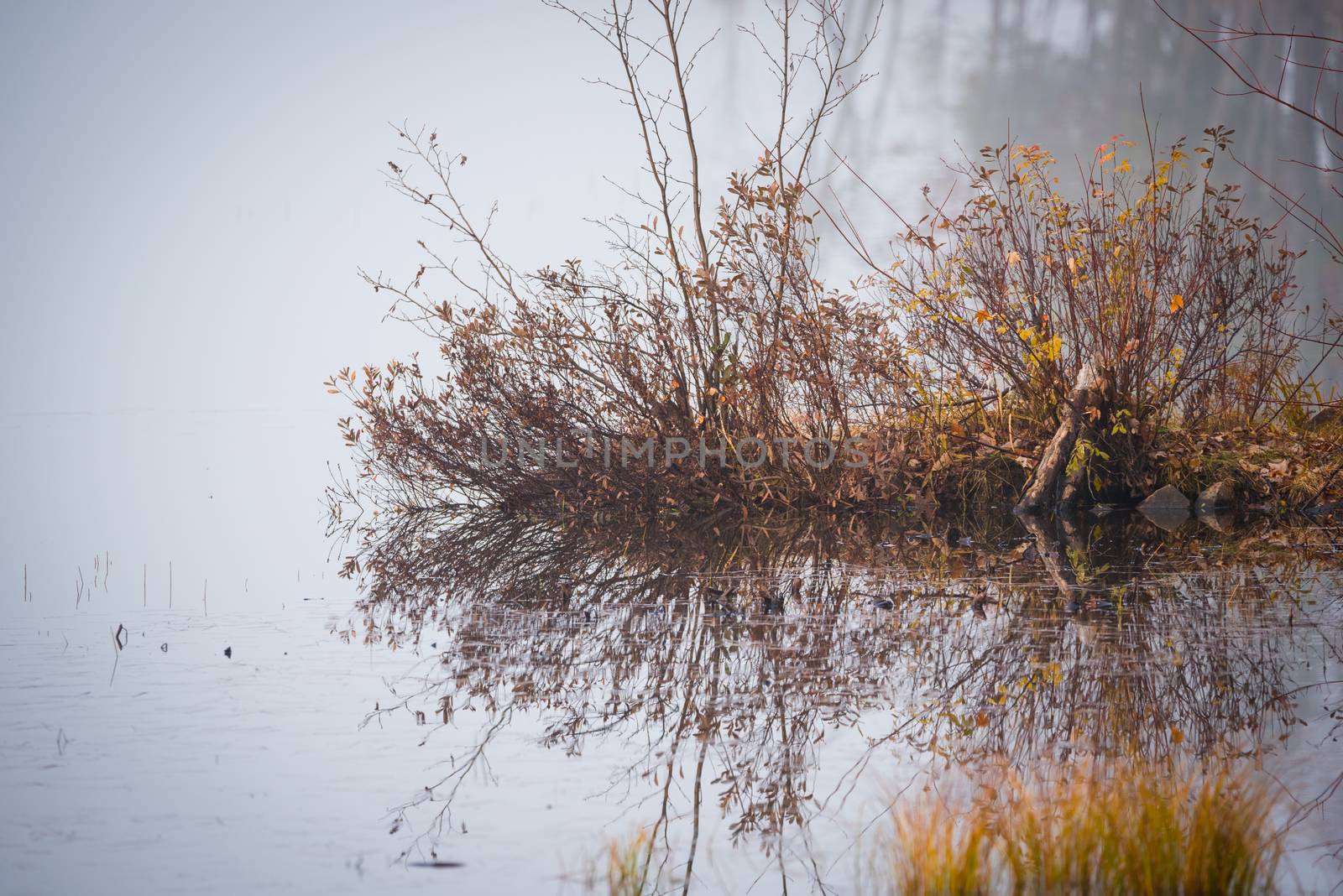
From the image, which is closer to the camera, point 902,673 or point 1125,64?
point 902,673

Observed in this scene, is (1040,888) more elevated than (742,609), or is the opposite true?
(742,609)

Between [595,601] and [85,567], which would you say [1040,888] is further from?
[85,567]

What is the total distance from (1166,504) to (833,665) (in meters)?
5.13

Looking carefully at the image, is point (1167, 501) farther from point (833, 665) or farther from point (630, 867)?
point (630, 867)

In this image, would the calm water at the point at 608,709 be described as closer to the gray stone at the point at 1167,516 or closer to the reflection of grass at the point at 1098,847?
the reflection of grass at the point at 1098,847

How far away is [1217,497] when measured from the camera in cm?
733

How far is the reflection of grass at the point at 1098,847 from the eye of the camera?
1.72 meters

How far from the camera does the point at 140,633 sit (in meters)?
3.84

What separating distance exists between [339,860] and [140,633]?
2.35 metres

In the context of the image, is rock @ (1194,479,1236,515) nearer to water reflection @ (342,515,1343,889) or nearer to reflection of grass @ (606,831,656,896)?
water reflection @ (342,515,1343,889)

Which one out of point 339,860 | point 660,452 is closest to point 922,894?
point 339,860

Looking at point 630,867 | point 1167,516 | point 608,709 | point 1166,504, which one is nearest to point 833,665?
point 608,709

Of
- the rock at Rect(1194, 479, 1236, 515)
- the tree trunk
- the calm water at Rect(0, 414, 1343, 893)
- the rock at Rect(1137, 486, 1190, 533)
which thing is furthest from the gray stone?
the calm water at Rect(0, 414, 1343, 893)

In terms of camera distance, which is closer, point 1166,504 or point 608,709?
point 608,709
